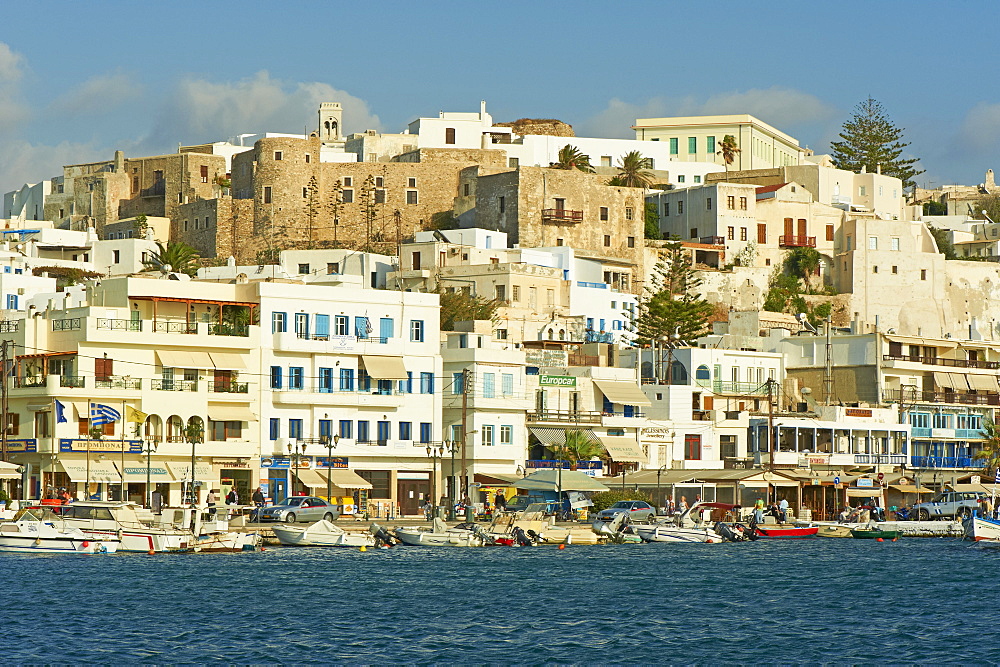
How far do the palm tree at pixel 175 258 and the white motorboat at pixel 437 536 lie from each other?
1499 inches

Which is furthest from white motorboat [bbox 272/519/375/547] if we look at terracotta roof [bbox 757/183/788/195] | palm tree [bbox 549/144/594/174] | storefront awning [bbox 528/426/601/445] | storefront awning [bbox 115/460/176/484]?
terracotta roof [bbox 757/183/788/195]

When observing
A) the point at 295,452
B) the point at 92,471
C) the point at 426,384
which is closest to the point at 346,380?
the point at 426,384

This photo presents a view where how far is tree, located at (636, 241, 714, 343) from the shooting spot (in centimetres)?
8531

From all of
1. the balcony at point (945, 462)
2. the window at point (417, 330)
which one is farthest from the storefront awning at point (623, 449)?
the balcony at point (945, 462)

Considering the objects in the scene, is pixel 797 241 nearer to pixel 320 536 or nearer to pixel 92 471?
pixel 92 471

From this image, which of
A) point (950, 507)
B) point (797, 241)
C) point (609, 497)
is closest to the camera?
point (609, 497)

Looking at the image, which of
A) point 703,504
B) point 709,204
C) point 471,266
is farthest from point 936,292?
point 703,504

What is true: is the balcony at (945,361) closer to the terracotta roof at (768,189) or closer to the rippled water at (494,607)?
the terracotta roof at (768,189)

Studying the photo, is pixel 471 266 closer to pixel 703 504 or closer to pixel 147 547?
pixel 703 504

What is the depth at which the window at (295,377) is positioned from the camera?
6394 cm

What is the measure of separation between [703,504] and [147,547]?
24.4 meters

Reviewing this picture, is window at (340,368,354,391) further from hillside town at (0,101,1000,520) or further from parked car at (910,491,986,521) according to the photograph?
parked car at (910,491,986,521)

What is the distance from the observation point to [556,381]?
70.6 m

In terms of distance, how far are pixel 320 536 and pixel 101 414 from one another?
1086 centimetres
